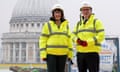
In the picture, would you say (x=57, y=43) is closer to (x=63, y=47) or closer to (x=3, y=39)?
(x=63, y=47)

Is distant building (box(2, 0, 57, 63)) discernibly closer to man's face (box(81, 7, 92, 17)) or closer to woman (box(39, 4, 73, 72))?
woman (box(39, 4, 73, 72))

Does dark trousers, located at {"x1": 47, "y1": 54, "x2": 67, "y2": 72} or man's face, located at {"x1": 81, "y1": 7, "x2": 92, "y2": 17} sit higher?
man's face, located at {"x1": 81, "y1": 7, "x2": 92, "y2": 17}

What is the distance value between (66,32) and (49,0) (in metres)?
101

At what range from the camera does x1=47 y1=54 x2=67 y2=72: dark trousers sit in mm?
9297

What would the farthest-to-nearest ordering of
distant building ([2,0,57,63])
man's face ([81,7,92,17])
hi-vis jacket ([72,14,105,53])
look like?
distant building ([2,0,57,63])
man's face ([81,7,92,17])
hi-vis jacket ([72,14,105,53])

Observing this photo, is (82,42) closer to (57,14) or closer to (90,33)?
(90,33)

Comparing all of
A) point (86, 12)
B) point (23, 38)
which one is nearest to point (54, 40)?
point (86, 12)

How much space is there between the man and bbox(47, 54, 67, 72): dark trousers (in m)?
0.26

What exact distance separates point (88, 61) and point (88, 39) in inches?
13.3

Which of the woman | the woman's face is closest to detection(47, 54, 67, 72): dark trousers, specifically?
the woman

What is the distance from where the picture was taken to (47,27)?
30.8 feet

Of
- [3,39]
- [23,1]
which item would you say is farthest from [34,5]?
[3,39]

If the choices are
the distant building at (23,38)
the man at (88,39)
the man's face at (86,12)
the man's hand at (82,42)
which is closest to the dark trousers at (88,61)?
the man at (88,39)

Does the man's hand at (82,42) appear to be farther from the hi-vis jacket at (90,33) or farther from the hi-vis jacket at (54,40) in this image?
the hi-vis jacket at (54,40)
